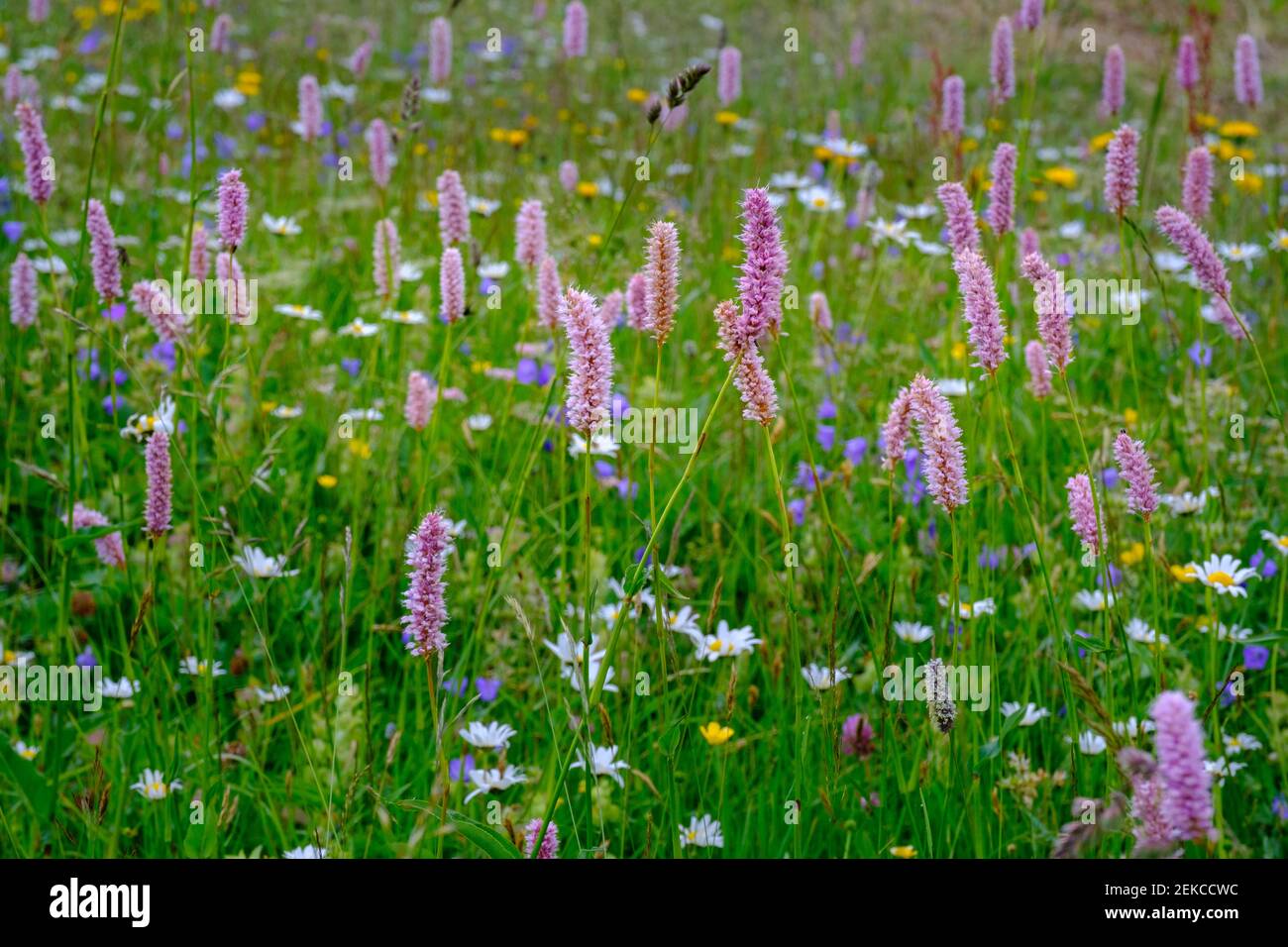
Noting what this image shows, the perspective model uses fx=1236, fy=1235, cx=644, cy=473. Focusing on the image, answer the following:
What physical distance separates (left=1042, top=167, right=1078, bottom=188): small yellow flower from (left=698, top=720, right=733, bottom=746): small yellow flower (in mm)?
3694

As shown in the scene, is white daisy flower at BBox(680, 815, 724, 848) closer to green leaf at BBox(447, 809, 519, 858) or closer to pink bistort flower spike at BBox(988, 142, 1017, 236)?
green leaf at BBox(447, 809, 519, 858)

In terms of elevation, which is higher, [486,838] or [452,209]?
[452,209]

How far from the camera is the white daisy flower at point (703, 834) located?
5.13 feet

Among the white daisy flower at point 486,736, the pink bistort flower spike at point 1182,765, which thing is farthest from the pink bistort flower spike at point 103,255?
the pink bistort flower spike at point 1182,765

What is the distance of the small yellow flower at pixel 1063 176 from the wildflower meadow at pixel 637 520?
567 millimetres

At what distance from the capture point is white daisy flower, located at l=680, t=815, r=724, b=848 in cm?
156

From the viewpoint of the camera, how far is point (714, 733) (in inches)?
67.4

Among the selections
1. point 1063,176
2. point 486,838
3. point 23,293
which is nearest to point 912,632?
point 486,838

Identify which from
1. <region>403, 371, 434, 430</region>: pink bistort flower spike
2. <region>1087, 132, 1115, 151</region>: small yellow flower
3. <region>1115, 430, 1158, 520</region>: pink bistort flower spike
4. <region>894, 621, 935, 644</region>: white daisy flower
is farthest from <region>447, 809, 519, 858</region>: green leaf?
<region>1087, 132, 1115, 151</region>: small yellow flower

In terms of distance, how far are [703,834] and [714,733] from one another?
0.17m

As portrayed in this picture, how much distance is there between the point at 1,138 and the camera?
174 inches

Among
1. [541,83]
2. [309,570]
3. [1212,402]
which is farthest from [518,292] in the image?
[541,83]

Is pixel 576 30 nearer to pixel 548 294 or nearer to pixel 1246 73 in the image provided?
pixel 1246 73
